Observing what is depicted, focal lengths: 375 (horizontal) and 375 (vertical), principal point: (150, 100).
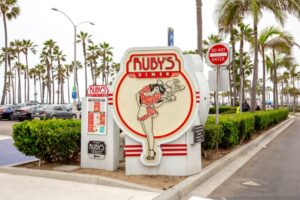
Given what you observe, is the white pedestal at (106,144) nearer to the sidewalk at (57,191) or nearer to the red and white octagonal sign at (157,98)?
the red and white octagonal sign at (157,98)

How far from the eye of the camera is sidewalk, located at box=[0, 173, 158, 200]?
638 centimetres

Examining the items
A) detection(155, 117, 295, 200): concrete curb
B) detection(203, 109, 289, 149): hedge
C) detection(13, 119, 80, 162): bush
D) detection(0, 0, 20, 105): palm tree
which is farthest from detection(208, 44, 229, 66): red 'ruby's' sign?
detection(0, 0, 20, 105): palm tree

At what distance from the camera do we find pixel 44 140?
27.8 ft

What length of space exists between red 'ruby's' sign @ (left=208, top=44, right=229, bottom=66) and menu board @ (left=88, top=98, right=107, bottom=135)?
13.4ft

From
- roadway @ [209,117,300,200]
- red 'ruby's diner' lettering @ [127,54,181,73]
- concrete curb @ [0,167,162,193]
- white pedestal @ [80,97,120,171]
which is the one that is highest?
red 'ruby's diner' lettering @ [127,54,181,73]

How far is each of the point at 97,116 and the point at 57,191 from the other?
83.9 inches

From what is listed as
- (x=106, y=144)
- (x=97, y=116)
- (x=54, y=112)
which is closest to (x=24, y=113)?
(x=54, y=112)

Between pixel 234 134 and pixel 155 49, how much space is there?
5.61 m

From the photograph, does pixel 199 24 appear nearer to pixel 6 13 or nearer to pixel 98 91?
pixel 98 91

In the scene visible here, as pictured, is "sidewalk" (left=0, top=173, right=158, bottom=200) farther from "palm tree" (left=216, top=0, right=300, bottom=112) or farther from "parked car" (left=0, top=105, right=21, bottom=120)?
Answer: "parked car" (left=0, top=105, right=21, bottom=120)

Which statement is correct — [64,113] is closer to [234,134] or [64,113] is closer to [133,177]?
[234,134]

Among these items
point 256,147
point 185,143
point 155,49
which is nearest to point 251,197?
point 185,143

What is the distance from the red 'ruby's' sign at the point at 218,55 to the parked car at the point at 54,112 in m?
21.9

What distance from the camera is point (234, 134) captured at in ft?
40.8
